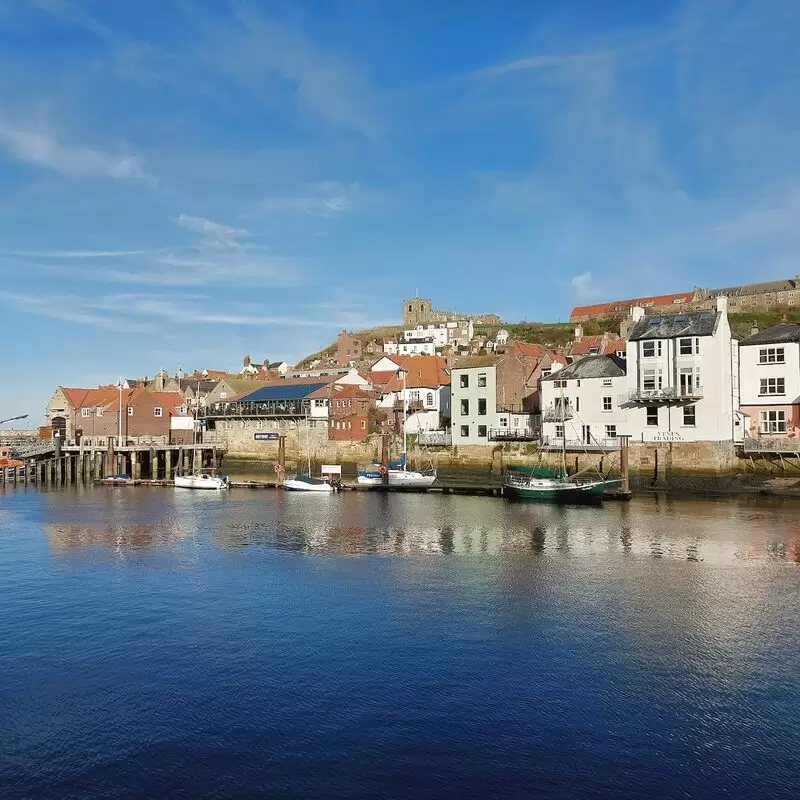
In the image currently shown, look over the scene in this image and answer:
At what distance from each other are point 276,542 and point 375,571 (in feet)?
31.2

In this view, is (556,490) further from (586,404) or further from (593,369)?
(593,369)

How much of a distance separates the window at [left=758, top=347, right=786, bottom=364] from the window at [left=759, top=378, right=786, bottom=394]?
1442 mm

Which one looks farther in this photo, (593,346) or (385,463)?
(593,346)

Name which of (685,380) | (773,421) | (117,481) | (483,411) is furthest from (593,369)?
(117,481)

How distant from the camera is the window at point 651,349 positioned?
62688mm

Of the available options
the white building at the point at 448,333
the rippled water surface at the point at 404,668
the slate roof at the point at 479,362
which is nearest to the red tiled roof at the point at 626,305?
the white building at the point at 448,333

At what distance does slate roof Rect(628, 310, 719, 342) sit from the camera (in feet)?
200

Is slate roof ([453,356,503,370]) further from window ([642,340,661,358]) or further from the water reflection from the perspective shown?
the water reflection

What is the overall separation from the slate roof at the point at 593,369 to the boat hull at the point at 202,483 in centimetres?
3080

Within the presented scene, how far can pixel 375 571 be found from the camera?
103ft

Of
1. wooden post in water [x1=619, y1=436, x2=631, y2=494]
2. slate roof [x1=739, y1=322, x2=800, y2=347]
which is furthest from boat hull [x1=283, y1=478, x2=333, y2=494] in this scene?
slate roof [x1=739, y1=322, x2=800, y2=347]

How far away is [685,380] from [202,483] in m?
42.4

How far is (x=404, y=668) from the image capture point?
19.7 metres

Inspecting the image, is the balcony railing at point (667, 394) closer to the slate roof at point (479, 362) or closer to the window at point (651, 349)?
the window at point (651, 349)
